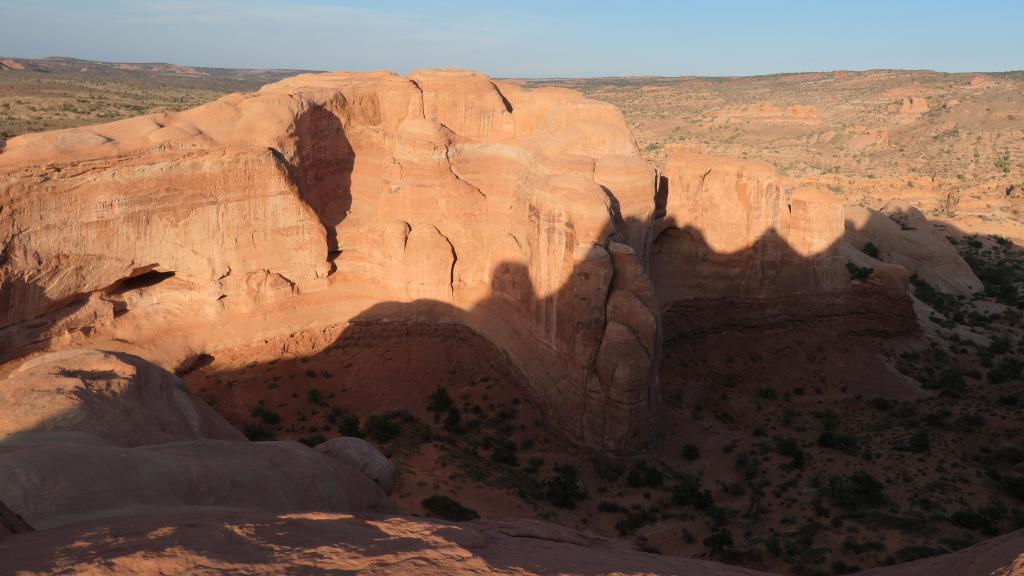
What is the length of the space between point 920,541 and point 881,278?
1639cm

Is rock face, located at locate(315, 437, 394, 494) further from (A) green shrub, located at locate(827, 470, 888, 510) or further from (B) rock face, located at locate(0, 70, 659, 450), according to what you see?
(A) green shrub, located at locate(827, 470, 888, 510)

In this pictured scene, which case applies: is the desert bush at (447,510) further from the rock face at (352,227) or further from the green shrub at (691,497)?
the green shrub at (691,497)

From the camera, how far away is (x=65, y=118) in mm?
70938

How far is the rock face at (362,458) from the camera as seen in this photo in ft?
48.7

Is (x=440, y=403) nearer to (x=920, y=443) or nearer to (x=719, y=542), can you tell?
(x=719, y=542)

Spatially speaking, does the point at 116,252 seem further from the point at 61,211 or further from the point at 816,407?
the point at 816,407

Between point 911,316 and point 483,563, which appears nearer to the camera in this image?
point 483,563

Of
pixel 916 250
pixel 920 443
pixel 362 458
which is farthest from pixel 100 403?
pixel 916 250

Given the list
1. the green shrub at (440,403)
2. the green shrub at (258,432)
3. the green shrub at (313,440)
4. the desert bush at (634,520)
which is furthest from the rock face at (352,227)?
the green shrub at (313,440)

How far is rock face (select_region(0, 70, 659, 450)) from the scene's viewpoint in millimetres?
20812

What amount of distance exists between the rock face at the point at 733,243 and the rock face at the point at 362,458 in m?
15.1

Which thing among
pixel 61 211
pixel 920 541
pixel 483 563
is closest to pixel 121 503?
pixel 483 563

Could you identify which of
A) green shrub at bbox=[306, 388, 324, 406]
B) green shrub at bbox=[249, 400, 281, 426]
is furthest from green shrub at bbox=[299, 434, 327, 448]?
green shrub at bbox=[306, 388, 324, 406]

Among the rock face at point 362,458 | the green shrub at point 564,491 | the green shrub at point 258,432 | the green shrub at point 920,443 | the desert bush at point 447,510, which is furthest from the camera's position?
the green shrub at point 920,443
